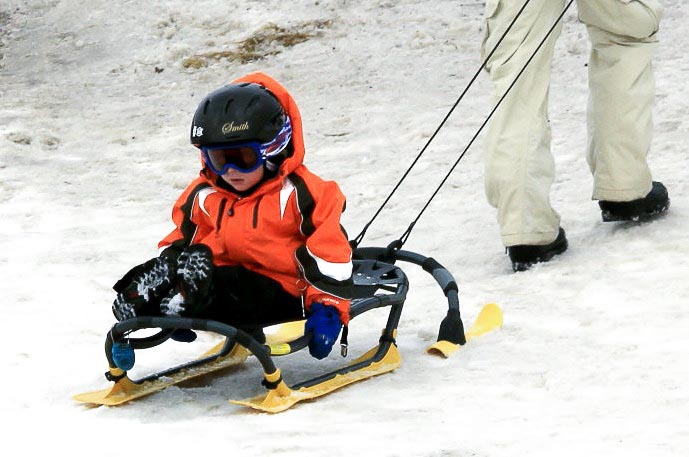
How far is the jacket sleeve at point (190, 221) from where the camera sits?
4336 mm

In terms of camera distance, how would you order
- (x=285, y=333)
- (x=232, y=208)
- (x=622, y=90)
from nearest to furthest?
(x=232, y=208)
(x=285, y=333)
(x=622, y=90)

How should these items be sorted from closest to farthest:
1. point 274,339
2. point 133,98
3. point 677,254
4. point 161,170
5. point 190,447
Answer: point 190,447 → point 274,339 → point 677,254 → point 161,170 → point 133,98

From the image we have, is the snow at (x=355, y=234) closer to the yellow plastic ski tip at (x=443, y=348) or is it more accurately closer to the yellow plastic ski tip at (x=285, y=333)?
the yellow plastic ski tip at (x=443, y=348)

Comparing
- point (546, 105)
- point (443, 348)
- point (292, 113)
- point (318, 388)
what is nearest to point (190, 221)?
point (292, 113)

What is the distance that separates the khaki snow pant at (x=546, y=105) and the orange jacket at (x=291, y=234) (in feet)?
4.19

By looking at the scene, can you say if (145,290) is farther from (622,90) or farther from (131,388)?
(622,90)

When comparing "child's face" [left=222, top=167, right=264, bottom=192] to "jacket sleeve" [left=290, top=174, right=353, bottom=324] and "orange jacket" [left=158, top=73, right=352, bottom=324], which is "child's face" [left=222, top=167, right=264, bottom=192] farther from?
"jacket sleeve" [left=290, top=174, right=353, bottom=324]

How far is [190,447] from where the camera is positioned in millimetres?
3328

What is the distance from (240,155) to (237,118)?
14 cm

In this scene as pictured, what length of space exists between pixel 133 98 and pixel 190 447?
6.33 meters

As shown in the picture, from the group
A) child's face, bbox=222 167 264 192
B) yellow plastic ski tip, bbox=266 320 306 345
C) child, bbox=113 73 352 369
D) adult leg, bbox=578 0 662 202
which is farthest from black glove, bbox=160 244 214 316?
adult leg, bbox=578 0 662 202

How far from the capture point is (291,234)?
4195mm

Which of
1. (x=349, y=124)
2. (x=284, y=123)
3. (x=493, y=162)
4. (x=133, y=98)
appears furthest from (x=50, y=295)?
(x=133, y=98)

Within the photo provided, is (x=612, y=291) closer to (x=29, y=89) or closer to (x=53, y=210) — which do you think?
(x=53, y=210)
